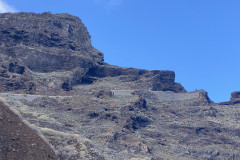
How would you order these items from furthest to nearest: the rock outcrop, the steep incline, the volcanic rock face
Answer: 1. the rock outcrop
2. the volcanic rock face
3. the steep incline

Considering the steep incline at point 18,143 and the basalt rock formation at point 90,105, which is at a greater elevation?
the basalt rock formation at point 90,105

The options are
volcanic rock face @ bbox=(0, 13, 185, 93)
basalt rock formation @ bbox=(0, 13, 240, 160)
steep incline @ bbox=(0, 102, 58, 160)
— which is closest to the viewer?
steep incline @ bbox=(0, 102, 58, 160)

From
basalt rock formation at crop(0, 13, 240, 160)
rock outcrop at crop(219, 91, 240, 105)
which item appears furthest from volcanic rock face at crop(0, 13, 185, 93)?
rock outcrop at crop(219, 91, 240, 105)

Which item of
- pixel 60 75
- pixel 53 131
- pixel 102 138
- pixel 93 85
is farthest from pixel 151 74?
pixel 53 131

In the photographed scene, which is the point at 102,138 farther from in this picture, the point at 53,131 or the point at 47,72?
the point at 47,72

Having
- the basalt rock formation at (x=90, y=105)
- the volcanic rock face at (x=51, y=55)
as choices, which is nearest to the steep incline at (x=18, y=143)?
the basalt rock formation at (x=90, y=105)

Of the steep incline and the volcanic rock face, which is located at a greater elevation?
the volcanic rock face

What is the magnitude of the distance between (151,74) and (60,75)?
17.5 meters

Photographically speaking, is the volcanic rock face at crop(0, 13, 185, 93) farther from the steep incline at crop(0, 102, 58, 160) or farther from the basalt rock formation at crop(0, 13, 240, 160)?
the steep incline at crop(0, 102, 58, 160)

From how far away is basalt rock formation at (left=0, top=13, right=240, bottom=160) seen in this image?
57062mm

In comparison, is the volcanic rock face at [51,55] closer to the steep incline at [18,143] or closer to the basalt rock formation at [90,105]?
the basalt rock formation at [90,105]

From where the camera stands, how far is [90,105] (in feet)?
249

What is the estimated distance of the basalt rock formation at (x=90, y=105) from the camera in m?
57.1

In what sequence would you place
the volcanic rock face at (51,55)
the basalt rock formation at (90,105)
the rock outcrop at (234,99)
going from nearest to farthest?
1. the basalt rock formation at (90,105)
2. the volcanic rock face at (51,55)
3. the rock outcrop at (234,99)
